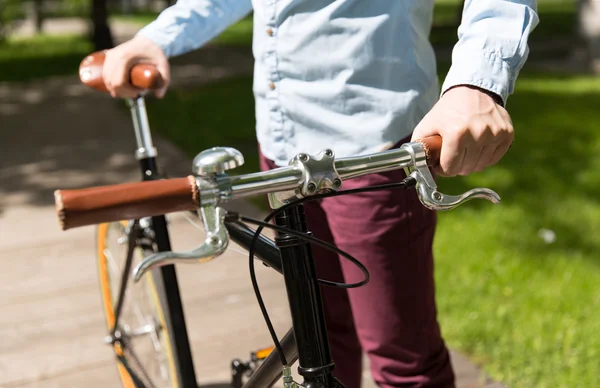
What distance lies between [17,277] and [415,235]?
119 inches

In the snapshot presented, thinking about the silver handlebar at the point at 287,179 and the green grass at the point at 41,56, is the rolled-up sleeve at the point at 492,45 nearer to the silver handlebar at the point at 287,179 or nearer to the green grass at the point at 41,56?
the silver handlebar at the point at 287,179

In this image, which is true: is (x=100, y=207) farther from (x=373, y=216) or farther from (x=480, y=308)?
(x=480, y=308)

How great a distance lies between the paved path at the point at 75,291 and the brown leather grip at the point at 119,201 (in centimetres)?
124

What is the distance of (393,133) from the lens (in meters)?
1.70

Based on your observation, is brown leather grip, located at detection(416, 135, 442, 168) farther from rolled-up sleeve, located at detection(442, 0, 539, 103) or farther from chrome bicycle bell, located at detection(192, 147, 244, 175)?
chrome bicycle bell, located at detection(192, 147, 244, 175)

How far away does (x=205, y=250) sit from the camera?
40.5 inches

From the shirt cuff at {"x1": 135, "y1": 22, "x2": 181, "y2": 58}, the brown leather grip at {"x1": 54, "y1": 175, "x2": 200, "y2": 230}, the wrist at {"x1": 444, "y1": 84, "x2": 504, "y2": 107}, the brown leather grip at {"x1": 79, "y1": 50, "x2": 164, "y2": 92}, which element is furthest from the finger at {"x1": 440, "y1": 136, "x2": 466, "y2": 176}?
the shirt cuff at {"x1": 135, "y1": 22, "x2": 181, "y2": 58}

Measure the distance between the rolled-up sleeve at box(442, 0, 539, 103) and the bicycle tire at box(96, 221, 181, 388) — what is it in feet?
4.04

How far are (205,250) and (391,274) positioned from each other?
818mm

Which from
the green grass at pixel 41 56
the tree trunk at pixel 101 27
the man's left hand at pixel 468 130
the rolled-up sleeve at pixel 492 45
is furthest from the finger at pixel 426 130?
the green grass at pixel 41 56

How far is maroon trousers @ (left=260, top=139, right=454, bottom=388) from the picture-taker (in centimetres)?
174

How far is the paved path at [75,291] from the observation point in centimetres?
316

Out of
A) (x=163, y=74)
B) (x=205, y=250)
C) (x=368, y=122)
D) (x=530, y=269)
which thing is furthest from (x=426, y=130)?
(x=530, y=269)

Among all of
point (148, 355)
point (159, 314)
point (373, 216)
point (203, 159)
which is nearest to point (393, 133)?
point (373, 216)
